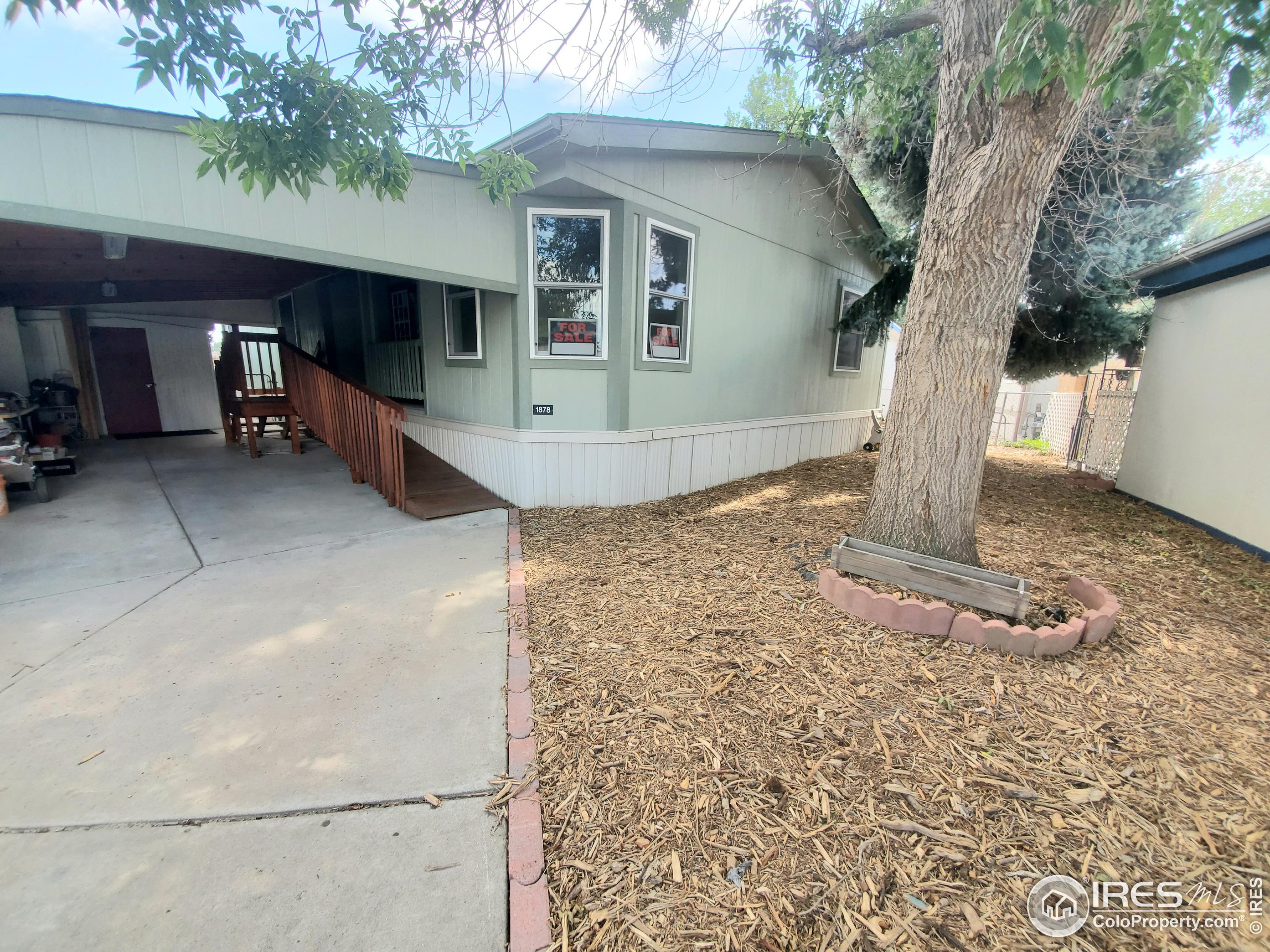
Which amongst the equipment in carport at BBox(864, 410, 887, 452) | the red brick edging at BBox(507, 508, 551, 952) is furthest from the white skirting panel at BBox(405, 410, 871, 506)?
the equipment in carport at BBox(864, 410, 887, 452)

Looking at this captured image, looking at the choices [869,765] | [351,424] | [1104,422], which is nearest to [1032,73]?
[869,765]

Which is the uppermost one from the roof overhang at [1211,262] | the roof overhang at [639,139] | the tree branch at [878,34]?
the tree branch at [878,34]

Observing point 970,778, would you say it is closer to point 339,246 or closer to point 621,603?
point 621,603

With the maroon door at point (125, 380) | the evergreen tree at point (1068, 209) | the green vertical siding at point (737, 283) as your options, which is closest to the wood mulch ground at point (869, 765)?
the green vertical siding at point (737, 283)

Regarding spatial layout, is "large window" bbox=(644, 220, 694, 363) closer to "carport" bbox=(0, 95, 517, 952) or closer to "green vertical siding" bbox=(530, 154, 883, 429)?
"green vertical siding" bbox=(530, 154, 883, 429)

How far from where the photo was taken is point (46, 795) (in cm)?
200

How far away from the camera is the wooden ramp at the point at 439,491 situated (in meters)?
5.48

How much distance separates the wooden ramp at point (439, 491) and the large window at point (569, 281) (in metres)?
1.72

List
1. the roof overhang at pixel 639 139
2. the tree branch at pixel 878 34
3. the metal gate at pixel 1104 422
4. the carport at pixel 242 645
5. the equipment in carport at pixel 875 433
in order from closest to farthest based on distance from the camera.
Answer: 1. the carport at pixel 242 645
2. the tree branch at pixel 878 34
3. the roof overhang at pixel 639 139
4. the metal gate at pixel 1104 422
5. the equipment in carport at pixel 875 433

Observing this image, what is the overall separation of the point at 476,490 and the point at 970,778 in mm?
5234

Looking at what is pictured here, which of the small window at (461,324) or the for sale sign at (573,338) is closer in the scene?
the for sale sign at (573,338)

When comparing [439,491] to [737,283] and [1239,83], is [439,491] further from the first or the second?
[1239,83]

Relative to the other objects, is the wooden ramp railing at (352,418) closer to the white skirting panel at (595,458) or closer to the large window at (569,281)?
the white skirting panel at (595,458)

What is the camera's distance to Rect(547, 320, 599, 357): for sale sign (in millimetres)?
5492
